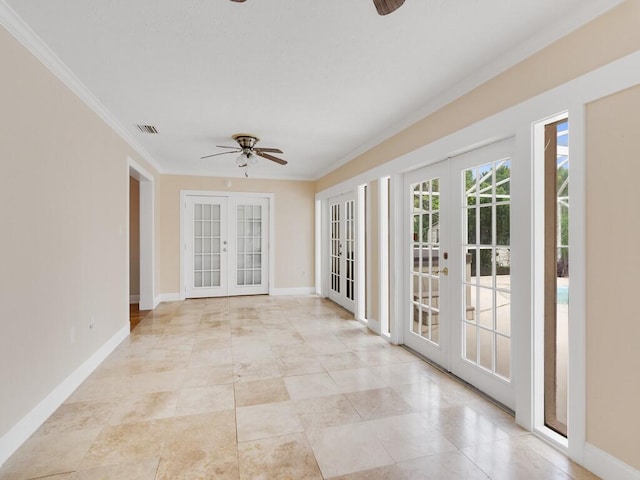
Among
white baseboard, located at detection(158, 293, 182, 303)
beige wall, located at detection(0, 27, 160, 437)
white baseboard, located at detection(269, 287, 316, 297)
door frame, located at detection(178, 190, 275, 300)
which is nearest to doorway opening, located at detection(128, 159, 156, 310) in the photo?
white baseboard, located at detection(158, 293, 182, 303)

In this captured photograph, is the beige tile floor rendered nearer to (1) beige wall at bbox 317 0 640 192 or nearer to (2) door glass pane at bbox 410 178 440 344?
(2) door glass pane at bbox 410 178 440 344

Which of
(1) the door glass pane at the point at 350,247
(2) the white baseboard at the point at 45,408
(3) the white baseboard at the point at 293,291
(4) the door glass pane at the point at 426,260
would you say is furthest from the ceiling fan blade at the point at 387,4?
(3) the white baseboard at the point at 293,291

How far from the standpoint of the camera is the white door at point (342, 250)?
542 centimetres

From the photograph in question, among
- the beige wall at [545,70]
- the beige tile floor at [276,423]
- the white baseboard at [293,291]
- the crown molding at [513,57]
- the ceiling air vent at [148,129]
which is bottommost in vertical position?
the beige tile floor at [276,423]

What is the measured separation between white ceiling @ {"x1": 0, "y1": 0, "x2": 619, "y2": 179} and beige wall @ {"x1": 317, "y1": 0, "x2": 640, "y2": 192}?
0.07 meters

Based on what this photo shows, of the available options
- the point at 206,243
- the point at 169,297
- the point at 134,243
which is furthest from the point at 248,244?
the point at 134,243

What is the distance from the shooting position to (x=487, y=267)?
8.79 feet

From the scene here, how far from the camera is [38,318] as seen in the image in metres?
2.25

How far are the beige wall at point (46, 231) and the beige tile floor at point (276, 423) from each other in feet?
1.20

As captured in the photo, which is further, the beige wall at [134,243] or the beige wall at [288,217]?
the beige wall at [288,217]

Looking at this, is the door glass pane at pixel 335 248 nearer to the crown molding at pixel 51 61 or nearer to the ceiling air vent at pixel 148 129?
the ceiling air vent at pixel 148 129

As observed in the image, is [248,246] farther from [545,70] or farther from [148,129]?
[545,70]

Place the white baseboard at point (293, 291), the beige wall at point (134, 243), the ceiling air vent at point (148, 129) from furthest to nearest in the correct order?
1. the white baseboard at point (293, 291)
2. the beige wall at point (134, 243)
3. the ceiling air vent at point (148, 129)

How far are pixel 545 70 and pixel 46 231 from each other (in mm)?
3423
